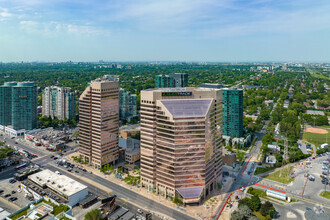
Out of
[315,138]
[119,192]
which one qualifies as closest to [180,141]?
[119,192]

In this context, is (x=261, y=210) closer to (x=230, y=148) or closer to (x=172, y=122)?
(x=172, y=122)

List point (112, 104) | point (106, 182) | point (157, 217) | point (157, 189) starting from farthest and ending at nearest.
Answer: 1. point (112, 104)
2. point (106, 182)
3. point (157, 189)
4. point (157, 217)

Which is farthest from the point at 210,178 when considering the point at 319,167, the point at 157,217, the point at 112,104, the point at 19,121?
the point at 19,121

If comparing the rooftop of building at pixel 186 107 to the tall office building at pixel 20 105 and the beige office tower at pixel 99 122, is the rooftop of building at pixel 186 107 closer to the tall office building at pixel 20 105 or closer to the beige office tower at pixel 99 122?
the beige office tower at pixel 99 122

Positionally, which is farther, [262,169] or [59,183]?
[262,169]

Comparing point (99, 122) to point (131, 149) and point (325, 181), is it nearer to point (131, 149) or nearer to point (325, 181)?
point (131, 149)

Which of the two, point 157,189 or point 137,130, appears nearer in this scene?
point 157,189
